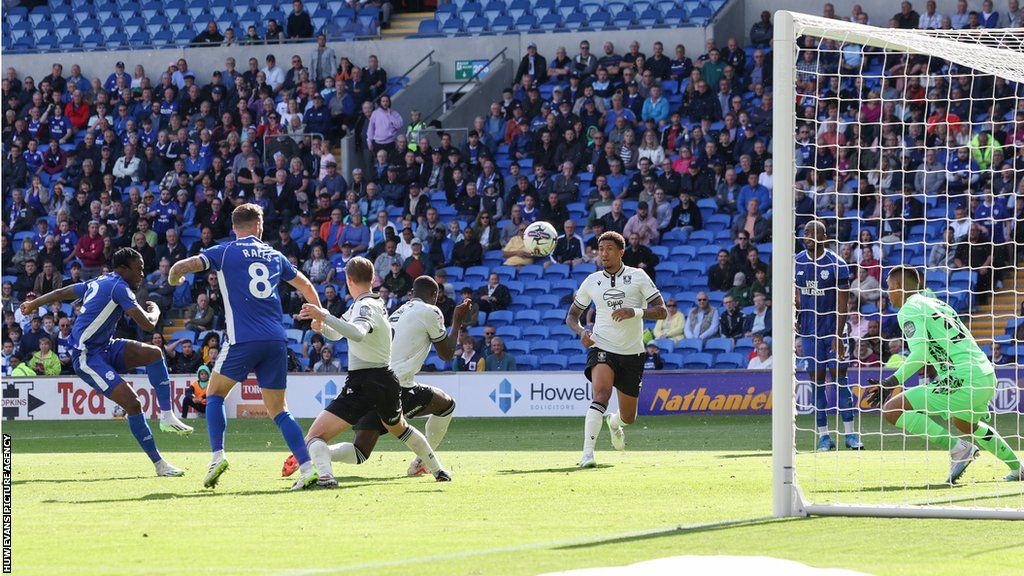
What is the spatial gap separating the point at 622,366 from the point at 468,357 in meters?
10.8

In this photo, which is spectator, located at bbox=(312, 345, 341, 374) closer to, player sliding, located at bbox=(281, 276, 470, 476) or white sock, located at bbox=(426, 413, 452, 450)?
white sock, located at bbox=(426, 413, 452, 450)

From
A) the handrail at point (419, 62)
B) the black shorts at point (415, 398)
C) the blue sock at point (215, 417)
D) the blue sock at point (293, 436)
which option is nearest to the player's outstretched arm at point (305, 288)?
the blue sock at point (293, 436)

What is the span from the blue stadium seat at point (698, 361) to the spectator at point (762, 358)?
99 centimetres

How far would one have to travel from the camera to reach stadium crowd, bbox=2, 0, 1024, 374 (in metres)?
23.7

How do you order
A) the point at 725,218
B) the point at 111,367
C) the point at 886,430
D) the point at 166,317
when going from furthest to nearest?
the point at 166,317
the point at 725,218
the point at 886,430
the point at 111,367

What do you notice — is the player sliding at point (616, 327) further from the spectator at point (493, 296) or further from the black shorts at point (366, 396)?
the spectator at point (493, 296)

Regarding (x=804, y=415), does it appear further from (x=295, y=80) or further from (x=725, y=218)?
(x=295, y=80)

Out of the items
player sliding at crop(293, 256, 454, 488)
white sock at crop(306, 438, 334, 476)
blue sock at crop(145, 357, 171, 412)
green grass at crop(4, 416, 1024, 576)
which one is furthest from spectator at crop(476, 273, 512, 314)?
white sock at crop(306, 438, 334, 476)

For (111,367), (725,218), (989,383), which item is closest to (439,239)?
(725,218)

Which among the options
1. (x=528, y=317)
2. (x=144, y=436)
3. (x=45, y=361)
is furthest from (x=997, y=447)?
(x=45, y=361)

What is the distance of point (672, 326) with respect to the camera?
24031 millimetres

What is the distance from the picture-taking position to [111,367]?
13336 millimetres

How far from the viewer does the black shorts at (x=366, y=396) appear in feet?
35.9

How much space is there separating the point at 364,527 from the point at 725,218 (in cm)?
1851
